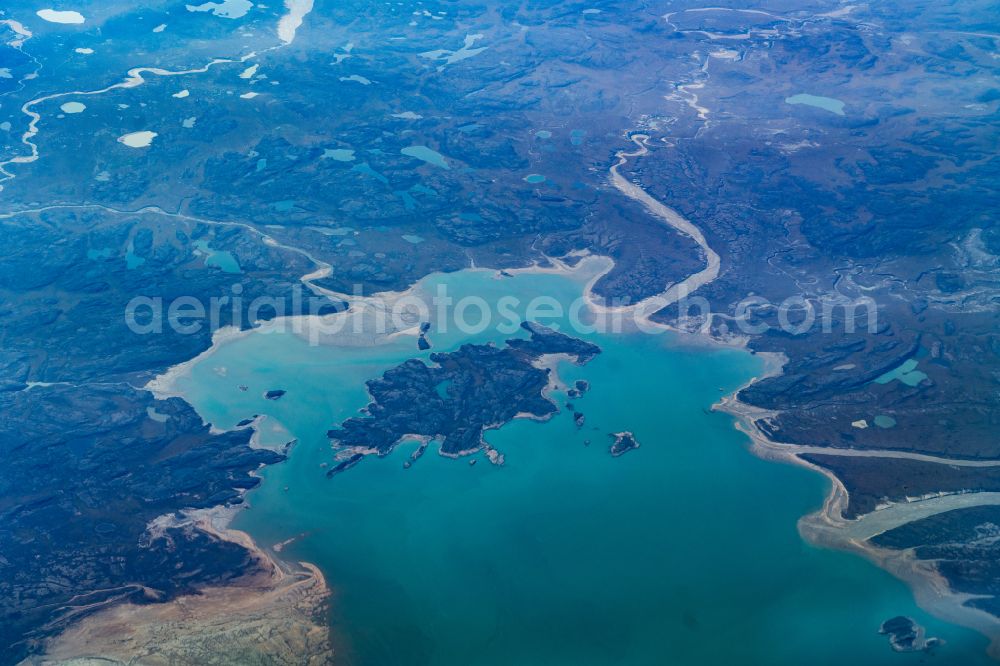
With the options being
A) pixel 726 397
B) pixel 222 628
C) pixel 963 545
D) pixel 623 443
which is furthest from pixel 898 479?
pixel 222 628

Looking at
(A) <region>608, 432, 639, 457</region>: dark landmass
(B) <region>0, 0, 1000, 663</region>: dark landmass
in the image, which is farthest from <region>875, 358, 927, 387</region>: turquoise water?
(A) <region>608, 432, 639, 457</region>: dark landmass

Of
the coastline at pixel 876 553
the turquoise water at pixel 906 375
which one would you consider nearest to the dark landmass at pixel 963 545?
the coastline at pixel 876 553

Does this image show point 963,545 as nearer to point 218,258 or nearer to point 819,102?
point 218,258

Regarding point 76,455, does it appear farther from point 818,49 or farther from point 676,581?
point 818,49

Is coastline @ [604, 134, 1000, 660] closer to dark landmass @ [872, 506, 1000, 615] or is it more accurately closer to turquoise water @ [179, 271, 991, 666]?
dark landmass @ [872, 506, 1000, 615]

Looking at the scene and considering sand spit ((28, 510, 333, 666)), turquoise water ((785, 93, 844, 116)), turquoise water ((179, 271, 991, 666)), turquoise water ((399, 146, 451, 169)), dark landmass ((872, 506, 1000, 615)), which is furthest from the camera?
turquoise water ((785, 93, 844, 116))
